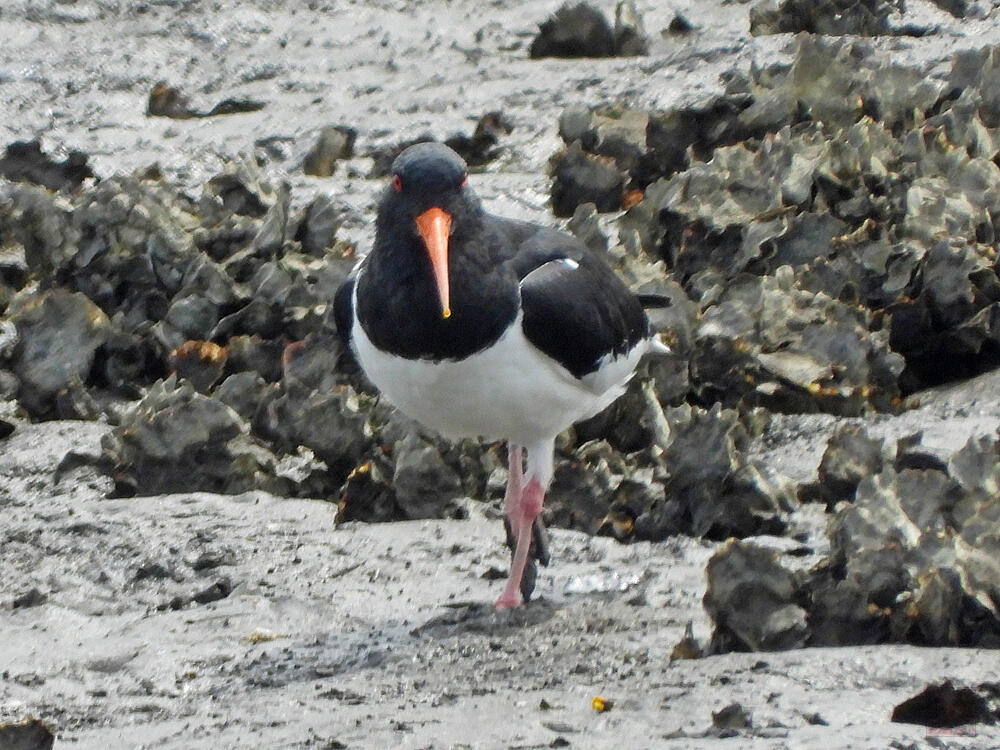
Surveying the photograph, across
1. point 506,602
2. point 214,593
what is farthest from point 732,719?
point 214,593

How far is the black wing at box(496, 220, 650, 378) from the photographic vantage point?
4.55 metres

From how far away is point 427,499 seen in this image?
4.99 meters

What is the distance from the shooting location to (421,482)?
16.3 feet

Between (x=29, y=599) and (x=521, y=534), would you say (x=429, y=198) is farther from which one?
(x=29, y=599)

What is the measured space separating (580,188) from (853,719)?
404 centimetres

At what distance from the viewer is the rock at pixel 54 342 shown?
19.4 feet

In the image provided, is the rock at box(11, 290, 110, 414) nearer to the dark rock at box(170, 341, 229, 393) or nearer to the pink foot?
the dark rock at box(170, 341, 229, 393)

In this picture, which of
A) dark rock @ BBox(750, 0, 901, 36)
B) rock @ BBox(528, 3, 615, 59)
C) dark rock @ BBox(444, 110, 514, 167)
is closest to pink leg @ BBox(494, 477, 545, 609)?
dark rock @ BBox(444, 110, 514, 167)

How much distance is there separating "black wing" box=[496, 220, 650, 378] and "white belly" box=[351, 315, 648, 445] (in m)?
0.05

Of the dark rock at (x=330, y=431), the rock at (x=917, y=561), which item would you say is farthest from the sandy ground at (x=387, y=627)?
the dark rock at (x=330, y=431)

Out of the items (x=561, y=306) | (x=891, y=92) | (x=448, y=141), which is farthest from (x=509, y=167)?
(x=561, y=306)

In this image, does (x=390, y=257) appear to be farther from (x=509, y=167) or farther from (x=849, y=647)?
(x=509, y=167)

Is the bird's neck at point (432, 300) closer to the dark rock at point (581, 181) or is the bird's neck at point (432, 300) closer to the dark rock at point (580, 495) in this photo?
the dark rock at point (580, 495)

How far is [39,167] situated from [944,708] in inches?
229
